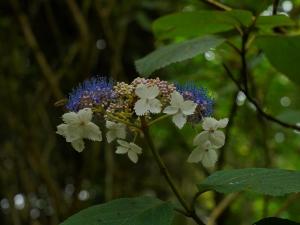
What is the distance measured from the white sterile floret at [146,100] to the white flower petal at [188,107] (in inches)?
1.4

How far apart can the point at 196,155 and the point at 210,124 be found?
2.2 inches

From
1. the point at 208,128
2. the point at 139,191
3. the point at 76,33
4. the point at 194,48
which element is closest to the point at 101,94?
the point at 208,128

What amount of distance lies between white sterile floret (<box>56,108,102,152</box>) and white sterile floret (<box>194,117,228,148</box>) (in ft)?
0.47

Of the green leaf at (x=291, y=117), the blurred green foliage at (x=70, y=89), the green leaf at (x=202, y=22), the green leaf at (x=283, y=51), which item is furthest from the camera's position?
the blurred green foliage at (x=70, y=89)

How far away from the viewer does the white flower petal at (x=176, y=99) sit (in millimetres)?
787

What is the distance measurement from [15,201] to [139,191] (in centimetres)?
68

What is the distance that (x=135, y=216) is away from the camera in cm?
79

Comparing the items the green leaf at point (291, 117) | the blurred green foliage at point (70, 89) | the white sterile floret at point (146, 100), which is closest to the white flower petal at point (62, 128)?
the white sterile floret at point (146, 100)

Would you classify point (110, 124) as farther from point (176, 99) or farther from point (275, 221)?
point (275, 221)

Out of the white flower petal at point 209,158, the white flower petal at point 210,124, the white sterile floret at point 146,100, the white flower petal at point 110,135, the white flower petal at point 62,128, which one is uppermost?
the white sterile floret at point 146,100

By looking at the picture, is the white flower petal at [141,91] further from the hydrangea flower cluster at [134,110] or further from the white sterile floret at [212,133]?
the white sterile floret at [212,133]

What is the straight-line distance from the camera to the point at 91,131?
825 millimetres

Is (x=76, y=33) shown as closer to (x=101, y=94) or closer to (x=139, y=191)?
(x=139, y=191)

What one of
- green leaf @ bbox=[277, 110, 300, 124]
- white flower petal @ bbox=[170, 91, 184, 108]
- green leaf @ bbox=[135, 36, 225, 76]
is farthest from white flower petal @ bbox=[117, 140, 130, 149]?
green leaf @ bbox=[277, 110, 300, 124]
